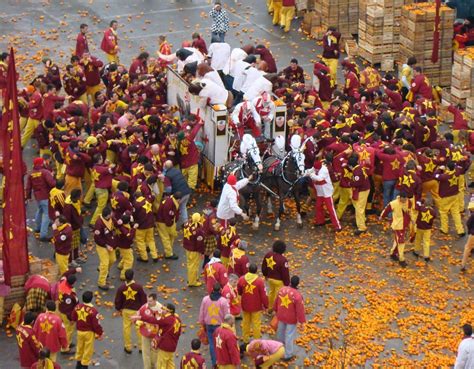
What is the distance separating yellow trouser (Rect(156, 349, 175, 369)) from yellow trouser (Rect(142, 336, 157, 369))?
0.59ft

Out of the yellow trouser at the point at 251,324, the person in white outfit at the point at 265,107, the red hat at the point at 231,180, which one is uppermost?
the person in white outfit at the point at 265,107

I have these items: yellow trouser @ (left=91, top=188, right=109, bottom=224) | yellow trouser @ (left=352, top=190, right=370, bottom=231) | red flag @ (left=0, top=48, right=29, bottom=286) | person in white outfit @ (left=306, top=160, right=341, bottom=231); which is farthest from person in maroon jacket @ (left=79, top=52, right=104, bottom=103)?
red flag @ (left=0, top=48, right=29, bottom=286)

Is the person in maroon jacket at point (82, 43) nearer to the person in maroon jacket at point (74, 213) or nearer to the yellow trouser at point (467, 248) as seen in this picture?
the person in maroon jacket at point (74, 213)

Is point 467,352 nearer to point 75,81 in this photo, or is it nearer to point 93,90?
point 75,81

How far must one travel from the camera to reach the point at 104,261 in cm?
2242

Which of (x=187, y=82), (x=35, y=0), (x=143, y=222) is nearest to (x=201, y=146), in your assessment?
(x=187, y=82)

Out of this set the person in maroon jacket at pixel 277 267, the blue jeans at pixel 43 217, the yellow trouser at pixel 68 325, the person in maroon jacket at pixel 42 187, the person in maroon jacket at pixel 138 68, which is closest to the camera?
the yellow trouser at pixel 68 325

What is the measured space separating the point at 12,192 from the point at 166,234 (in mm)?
3946

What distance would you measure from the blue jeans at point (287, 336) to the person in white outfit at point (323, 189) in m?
4.83

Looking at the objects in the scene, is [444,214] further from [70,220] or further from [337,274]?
[70,220]

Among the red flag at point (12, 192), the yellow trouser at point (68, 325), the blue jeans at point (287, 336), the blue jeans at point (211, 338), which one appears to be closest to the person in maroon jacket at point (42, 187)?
the red flag at point (12, 192)

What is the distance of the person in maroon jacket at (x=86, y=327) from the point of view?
64.1 feet

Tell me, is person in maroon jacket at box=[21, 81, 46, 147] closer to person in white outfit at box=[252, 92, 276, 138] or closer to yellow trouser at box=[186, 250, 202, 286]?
person in white outfit at box=[252, 92, 276, 138]

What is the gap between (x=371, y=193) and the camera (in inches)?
1005
